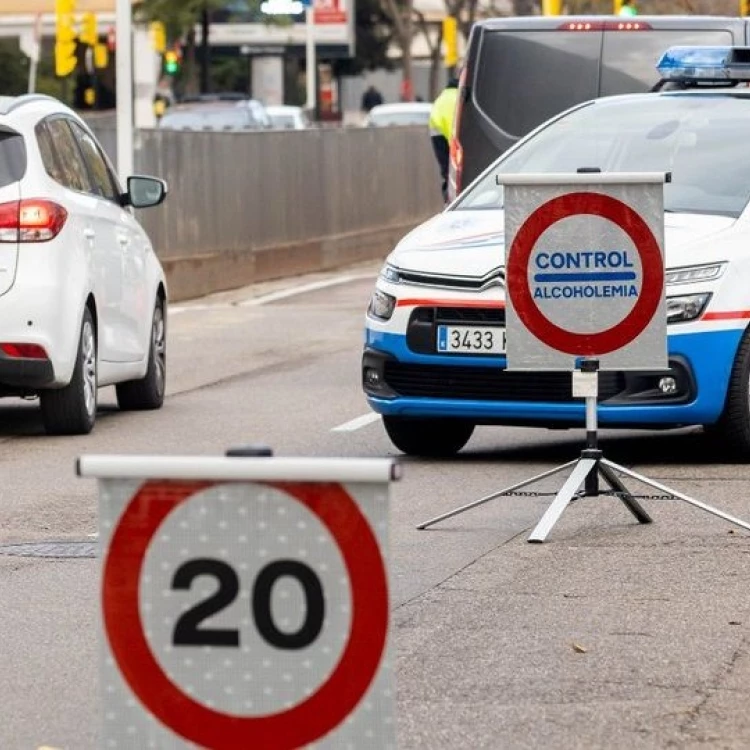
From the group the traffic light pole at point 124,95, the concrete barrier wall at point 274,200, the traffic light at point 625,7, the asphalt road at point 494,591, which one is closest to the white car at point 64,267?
the asphalt road at point 494,591

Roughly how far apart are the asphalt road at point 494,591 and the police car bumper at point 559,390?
235 mm

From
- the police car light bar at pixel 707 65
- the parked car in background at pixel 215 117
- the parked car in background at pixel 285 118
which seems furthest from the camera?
the parked car in background at pixel 285 118

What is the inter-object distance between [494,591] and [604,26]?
10.2 meters

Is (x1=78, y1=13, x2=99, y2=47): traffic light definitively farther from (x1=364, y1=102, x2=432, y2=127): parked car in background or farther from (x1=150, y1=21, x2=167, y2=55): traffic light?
(x1=364, y1=102, x2=432, y2=127): parked car in background

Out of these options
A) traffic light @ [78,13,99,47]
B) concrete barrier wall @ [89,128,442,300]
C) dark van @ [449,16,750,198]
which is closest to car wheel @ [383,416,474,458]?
dark van @ [449,16,750,198]

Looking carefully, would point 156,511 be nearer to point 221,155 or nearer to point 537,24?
point 537,24

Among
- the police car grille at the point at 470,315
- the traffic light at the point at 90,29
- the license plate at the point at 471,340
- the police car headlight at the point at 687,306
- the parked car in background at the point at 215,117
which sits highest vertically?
the police car headlight at the point at 687,306

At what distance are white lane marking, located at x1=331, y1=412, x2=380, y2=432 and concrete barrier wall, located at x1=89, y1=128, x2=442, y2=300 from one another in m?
10.6

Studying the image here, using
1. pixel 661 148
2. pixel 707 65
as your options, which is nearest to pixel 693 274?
pixel 661 148

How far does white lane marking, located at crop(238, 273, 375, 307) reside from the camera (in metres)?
24.2

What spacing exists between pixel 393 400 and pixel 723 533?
234 centimetres

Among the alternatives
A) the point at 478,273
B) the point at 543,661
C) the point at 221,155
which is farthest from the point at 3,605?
the point at 221,155

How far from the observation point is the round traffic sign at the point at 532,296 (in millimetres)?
9023

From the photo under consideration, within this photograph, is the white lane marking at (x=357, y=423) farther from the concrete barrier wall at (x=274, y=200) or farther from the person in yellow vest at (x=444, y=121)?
the person in yellow vest at (x=444, y=121)
